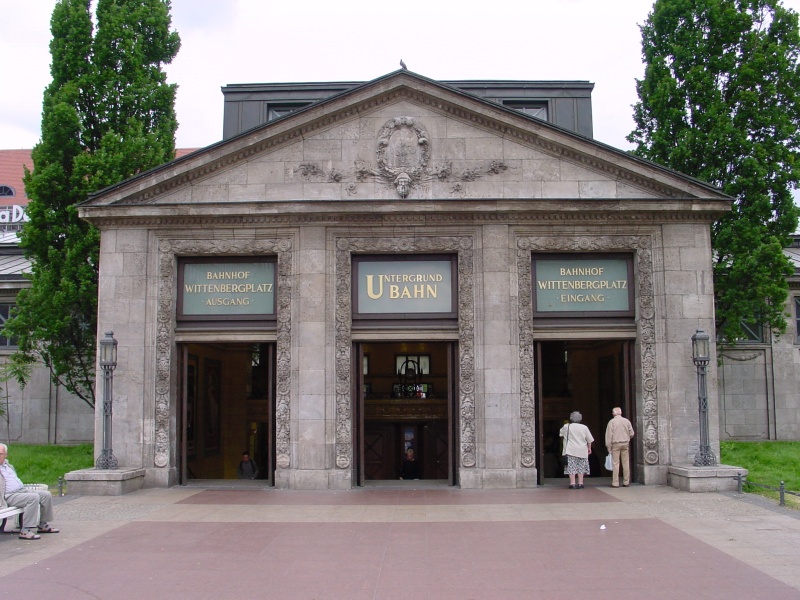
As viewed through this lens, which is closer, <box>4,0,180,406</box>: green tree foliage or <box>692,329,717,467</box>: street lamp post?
<box>692,329,717,467</box>: street lamp post

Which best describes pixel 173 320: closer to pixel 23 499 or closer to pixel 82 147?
pixel 23 499

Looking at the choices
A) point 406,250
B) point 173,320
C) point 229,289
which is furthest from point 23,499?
point 406,250

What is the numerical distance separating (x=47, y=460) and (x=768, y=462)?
68.9ft

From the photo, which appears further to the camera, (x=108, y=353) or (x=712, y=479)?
(x=108, y=353)

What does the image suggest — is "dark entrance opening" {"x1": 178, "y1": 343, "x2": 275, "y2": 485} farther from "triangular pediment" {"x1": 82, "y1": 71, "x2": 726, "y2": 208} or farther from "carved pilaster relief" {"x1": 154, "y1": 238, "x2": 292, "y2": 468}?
"triangular pediment" {"x1": 82, "y1": 71, "x2": 726, "y2": 208}

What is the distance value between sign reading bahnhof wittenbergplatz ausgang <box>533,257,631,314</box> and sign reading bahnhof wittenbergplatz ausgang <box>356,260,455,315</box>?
7.39 ft

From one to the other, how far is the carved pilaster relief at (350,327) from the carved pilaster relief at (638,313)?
47.1 inches

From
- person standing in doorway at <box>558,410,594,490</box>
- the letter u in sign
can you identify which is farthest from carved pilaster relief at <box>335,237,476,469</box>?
person standing in doorway at <box>558,410,594,490</box>

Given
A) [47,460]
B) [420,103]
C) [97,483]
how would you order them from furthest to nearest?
[47,460]
[420,103]
[97,483]

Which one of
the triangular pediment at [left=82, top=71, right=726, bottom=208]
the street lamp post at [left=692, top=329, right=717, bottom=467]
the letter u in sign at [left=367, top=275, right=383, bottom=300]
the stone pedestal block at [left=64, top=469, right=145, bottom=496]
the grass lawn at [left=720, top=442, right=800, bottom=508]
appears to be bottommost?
the grass lawn at [left=720, top=442, right=800, bottom=508]

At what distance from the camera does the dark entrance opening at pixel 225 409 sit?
2591cm

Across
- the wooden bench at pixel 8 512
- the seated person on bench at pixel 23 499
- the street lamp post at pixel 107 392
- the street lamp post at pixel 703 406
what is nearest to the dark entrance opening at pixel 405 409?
the street lamp post at pixel 107 392

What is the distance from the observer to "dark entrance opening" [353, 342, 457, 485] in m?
30.2

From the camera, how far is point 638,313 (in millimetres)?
19422
